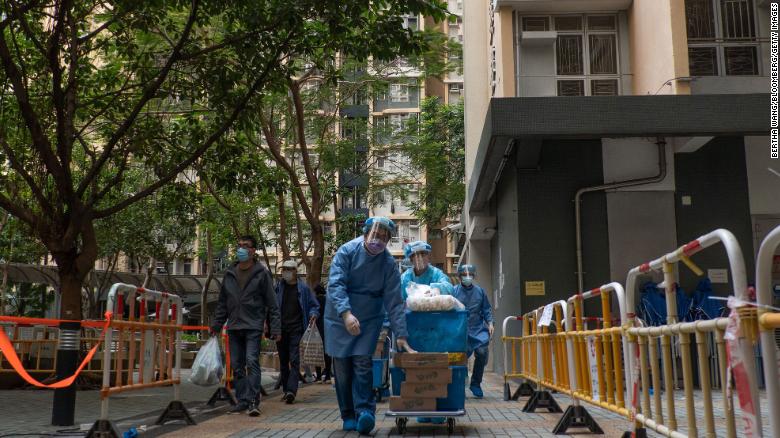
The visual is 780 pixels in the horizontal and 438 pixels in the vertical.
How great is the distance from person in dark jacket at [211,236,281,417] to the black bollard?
1610mm

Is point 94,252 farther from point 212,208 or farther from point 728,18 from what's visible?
point 212,208

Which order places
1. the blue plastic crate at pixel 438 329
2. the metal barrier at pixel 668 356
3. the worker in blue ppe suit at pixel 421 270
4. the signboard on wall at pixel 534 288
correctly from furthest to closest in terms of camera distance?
1. the signboard on wall at pixel 534 288
2. the worker in blue ppe suit at pixel 421 270
3. the blue plastic crate at pixel 438 329
4. the metal barrier at pixel 668 356

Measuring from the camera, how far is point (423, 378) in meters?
7.38

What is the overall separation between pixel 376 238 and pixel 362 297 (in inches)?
21.3

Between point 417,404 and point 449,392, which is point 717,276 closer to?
point 449,392

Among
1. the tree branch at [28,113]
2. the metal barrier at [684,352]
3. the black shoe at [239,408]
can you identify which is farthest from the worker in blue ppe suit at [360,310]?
the tree branch at [28,113]

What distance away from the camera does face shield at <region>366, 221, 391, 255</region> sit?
7.51 meters

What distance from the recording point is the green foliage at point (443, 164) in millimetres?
33147

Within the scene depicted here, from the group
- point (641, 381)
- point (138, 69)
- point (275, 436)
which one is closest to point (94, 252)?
point (138, 69)

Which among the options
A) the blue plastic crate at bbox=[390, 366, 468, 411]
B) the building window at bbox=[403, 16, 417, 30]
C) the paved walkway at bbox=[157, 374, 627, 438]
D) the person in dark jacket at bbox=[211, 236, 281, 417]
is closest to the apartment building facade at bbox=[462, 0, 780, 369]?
the building window at bbox=[403, 16, 417, 30]

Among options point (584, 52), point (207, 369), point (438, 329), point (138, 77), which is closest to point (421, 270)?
point (438, 329)

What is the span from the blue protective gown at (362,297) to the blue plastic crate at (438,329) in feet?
1.07

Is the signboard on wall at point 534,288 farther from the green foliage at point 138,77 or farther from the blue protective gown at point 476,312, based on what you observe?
the green foliage at point 138,77

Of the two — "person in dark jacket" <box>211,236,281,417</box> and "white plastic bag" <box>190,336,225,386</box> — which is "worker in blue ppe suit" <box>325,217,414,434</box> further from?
"person in dark jacket" <box>211,236,281,417</box>
